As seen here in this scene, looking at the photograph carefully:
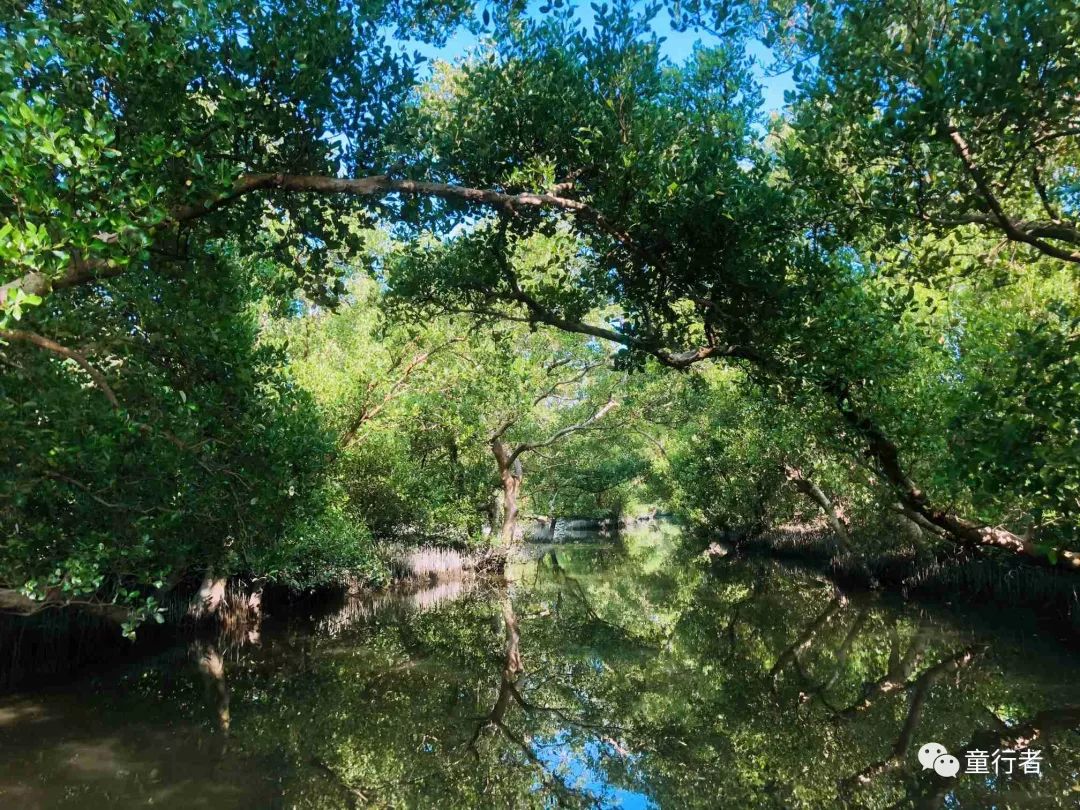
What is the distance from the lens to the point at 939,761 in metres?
6.32

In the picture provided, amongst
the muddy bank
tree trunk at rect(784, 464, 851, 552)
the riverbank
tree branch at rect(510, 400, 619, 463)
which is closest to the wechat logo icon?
the riverbank

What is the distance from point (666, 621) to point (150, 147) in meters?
13.0

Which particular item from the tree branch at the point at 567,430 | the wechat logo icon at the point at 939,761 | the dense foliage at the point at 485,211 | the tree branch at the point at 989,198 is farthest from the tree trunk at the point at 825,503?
the tree branch at the point at 989,198

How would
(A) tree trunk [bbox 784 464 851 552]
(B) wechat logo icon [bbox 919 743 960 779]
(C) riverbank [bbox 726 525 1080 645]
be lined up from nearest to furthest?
(B) wechat logo icon [bbox 919 743 960 779], (C) riverbank [bbox 726 525 1080 645], (A) tree trunk [bbox 784 464 851 552]

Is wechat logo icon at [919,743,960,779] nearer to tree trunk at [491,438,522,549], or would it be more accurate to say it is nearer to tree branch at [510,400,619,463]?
tree branch at [510,400,619,463]

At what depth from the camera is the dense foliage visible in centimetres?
402

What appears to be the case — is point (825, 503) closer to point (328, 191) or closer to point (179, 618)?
point (179, 618)

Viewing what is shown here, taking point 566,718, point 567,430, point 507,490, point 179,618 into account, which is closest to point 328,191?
point 566,718

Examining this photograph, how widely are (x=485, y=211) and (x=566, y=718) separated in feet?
19.6

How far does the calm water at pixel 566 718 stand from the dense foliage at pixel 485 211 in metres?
1.87

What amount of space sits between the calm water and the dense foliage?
1.87 metres

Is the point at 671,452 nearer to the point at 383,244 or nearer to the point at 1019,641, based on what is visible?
the point at 383,244

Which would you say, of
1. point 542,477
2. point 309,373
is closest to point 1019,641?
point 309,373

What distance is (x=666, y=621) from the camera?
46.1ft
